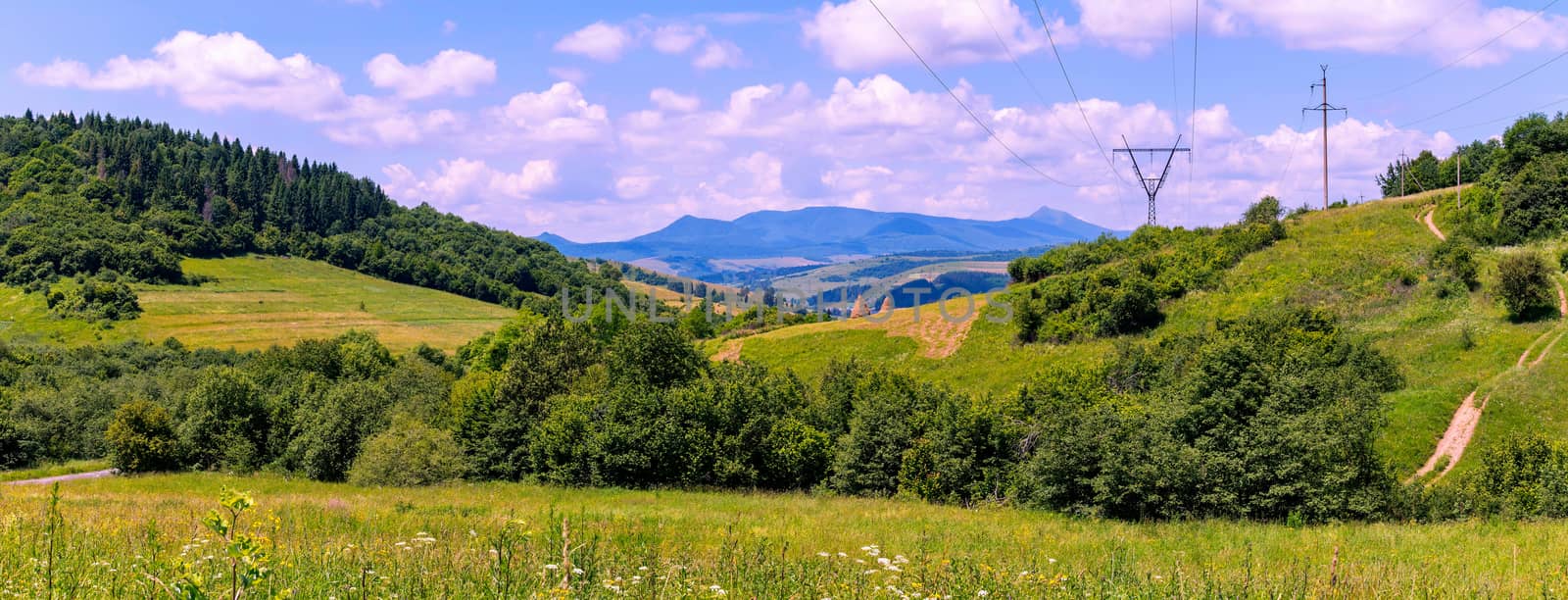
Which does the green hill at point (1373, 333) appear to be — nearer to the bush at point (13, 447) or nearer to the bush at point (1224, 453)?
the bush at point (1224, 453)

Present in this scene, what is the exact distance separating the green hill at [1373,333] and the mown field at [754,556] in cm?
2093

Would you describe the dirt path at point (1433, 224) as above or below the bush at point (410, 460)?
above

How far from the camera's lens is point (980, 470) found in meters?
34.5

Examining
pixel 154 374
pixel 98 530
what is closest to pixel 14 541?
pixel 98 530

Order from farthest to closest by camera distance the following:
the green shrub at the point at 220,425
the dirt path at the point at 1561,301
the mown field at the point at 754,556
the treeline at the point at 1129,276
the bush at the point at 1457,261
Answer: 1. the treeline at the point at 1129,276
2. the bush at the point at 1457,261
3. the green shrub at the point at 220,425
4. the dirt path at the point at 1561,301
5. the mown field at the point at 754,556

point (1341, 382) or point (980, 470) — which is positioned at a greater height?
point (1341, 382)

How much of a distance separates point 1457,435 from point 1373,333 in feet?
65.4

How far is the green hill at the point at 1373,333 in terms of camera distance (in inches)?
A: 1564

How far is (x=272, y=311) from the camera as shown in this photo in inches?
5871

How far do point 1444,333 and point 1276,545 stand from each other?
4746cm

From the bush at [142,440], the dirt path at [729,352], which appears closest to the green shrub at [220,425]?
the bush at [142,440]

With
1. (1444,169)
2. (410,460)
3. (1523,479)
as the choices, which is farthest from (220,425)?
(1444,169)

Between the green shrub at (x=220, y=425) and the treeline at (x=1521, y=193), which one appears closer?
the green shrub at (x=220, y=425)

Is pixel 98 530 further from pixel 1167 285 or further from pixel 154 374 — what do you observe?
pixel 154 374
